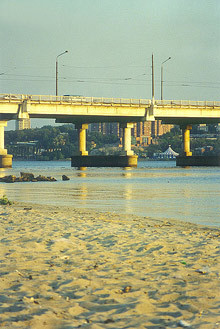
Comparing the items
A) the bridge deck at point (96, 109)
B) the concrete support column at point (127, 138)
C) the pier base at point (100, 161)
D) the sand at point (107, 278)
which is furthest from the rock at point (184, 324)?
the pier base at point (100, 161)

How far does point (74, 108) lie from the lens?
291 ft

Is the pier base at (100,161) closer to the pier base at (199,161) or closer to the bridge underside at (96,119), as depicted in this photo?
the bridge underside at (96,119)

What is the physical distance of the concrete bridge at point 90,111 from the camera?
3324 inches

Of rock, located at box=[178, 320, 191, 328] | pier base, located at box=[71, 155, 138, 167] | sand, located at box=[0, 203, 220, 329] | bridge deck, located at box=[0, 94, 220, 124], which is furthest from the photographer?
pier base, located at box=[71, 155, 138, 167]

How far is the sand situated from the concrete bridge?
72.2 m

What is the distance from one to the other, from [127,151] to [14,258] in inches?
3776

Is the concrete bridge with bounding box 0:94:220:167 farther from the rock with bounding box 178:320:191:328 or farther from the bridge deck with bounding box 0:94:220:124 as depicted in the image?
the rock with bounding box 178:320:191:328

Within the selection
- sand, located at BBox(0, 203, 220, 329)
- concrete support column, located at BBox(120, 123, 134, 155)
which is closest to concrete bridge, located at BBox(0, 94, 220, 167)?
concrete support column, located at BBox(120, 123, 134, 155)

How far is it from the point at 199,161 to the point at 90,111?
3372cm

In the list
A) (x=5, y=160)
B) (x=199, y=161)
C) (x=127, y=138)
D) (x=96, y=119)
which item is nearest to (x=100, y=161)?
(x=127, y=138)

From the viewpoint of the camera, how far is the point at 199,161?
114 m

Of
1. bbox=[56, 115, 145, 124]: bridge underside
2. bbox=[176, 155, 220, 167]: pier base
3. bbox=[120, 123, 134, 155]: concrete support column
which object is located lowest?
bbox=[176, 155, 220, 167]: pier base

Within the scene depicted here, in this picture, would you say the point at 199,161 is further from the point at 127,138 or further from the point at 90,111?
the point at 90,111

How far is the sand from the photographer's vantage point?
6629 mm
